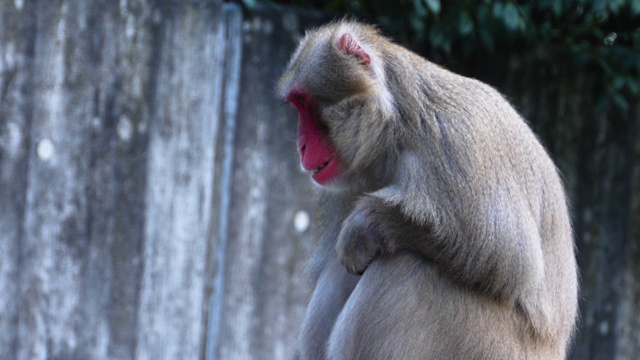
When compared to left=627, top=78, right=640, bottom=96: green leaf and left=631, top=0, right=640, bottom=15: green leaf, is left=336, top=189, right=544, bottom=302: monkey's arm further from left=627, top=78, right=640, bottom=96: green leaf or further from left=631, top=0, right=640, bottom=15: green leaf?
left=627, top=78, right=640, bottom=96: green leaf

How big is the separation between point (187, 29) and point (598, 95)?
274 centimetres

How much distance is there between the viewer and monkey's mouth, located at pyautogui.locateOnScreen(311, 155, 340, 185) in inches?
173

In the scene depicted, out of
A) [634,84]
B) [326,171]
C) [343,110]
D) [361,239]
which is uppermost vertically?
[634,84]

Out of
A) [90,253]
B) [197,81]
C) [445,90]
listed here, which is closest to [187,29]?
[197,81]

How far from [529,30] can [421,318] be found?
295cm

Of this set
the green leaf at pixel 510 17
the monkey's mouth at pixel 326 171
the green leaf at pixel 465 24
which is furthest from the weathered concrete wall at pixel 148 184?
the monkey's mouth at pixel 326 171

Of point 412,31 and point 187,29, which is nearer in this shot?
point 187,29

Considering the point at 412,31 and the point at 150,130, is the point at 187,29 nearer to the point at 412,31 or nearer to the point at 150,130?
the point at 150,130

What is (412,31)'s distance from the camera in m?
6.42

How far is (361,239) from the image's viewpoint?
13.6 ft

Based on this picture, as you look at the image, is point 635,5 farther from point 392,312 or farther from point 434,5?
point 392,312

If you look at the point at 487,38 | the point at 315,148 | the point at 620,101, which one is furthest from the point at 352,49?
the point at 620,101

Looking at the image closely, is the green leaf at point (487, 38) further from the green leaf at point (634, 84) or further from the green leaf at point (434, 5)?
the green leaf at point (634, 84)

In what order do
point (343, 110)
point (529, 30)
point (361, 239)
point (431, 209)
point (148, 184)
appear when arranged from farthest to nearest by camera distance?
1. point (529, 30)
2. point (148, 184)
3. point (343, 110)
4. point (361, 239)
5. point (431, 209)
